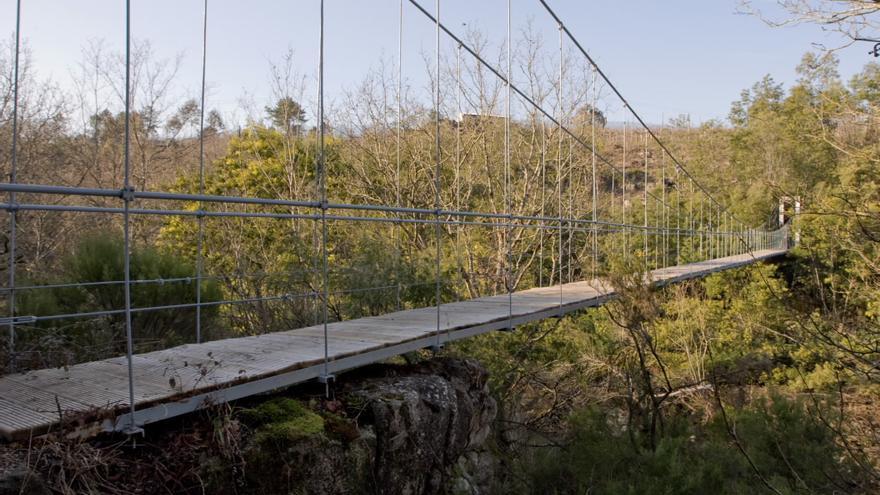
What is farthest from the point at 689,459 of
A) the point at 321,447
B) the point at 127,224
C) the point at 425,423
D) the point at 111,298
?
the point at 127,224

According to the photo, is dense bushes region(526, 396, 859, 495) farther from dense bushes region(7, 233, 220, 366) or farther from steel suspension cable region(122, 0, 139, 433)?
steel suspension cable region(122, 0, 139, 433)

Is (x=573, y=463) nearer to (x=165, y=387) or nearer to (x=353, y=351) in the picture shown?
(x=353, y=351)

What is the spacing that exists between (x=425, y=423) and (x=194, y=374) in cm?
99

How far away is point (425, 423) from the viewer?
9.18ft

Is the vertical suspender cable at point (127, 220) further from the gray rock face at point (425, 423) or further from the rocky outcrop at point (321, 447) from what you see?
the gray rock face at point (425, 423)

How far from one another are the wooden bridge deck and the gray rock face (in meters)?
0.16

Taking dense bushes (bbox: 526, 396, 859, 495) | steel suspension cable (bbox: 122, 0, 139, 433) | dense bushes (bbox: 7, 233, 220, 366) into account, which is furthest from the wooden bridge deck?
dense bushes (bbox: 526, 396, 859, 495)

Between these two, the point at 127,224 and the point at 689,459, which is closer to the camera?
the point at 127,224

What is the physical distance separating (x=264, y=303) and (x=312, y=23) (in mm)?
2396

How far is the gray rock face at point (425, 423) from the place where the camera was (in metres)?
2.60

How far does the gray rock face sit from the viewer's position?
260 centimetres

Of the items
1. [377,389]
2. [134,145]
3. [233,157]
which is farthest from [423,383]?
[233,157]

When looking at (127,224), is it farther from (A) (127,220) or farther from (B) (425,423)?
(B) (425,423)

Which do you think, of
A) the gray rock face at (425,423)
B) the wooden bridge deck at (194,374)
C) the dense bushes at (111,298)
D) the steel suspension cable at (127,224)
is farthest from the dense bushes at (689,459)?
the steel suspension cable at (127,224)
